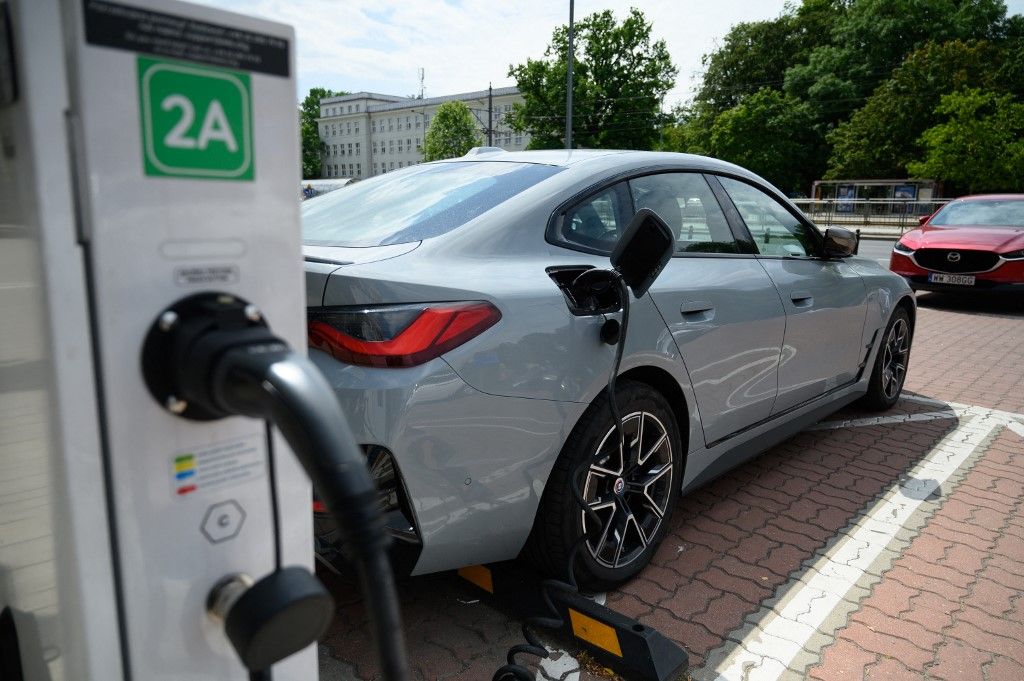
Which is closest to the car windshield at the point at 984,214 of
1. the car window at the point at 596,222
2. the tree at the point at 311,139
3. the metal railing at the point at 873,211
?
the car window at the point at 596,222

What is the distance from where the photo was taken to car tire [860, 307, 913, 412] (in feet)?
15.9

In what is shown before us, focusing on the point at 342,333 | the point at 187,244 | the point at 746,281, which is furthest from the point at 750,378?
the point at 187,244

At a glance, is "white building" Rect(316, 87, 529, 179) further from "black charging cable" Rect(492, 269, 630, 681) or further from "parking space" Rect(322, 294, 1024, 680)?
"black charging cable" Rect(492, 269, 630, 681)

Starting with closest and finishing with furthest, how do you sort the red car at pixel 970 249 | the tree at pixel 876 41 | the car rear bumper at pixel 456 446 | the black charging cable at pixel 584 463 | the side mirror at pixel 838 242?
the car rear bumper at pixel 456 446 → the black charging cable at pixel 584 463 → the side mirror at pixel 838 242 → the red car at pixel 970 249 → the tree at pixel 876 41

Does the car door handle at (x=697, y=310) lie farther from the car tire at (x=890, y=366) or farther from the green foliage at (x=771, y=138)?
the green foliage at (x=771, y=138)

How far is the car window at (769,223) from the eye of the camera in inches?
139

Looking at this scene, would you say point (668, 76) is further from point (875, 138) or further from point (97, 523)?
point (97, 523)

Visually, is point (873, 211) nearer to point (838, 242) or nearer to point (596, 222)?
point (838, 242)

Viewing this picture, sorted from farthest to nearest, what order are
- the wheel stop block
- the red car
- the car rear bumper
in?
1. the red car
2. the wheel stop block
3. the car rear bumper

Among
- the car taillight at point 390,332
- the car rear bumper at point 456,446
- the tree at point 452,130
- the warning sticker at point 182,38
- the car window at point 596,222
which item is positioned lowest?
the car rear bumper at point 456,446

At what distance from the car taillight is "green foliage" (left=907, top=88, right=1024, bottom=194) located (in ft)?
129

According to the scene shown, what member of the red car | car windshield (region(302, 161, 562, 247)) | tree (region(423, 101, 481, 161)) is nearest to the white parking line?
car windshield (region(302, 161, 562, 247))

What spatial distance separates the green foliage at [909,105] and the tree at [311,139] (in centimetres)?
7432

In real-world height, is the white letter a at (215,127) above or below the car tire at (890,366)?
above
